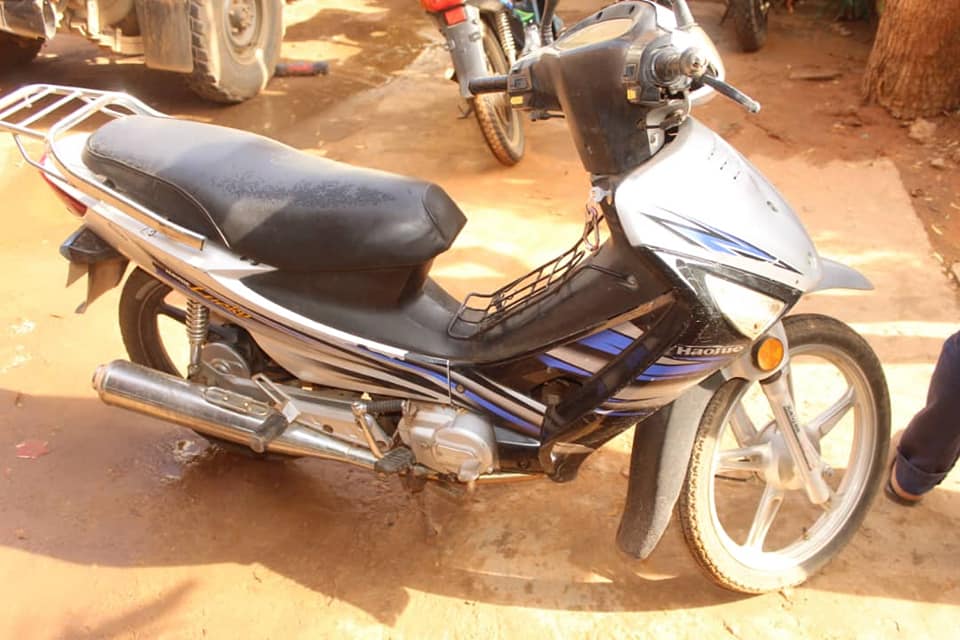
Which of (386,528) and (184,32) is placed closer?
(386,528)

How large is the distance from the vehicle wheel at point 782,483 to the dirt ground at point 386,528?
12 centimetres

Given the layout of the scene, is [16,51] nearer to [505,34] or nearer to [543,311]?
[505,34]

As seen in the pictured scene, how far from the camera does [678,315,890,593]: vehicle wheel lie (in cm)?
217

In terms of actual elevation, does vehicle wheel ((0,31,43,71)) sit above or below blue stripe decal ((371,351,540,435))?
below

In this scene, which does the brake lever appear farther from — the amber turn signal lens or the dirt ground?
the dirt ground

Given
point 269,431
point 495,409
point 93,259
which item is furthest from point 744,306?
point 93,259

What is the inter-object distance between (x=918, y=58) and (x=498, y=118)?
256 cm

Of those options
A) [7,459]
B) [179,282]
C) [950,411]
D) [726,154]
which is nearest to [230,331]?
[179,282]

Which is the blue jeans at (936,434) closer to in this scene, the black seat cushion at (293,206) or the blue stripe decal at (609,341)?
the blue stripe decal at (609,341)

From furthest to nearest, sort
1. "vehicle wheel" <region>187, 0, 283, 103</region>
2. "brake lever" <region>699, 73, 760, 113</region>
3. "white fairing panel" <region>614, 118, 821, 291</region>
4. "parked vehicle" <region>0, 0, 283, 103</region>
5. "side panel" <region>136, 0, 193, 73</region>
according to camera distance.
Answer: "vehicle wheel" <region>187, 0, 283, 103</region> < "side panel" <region>136, 0, 193, 73</region> < "parked vehicle" <region>0, 0, 283, 103</region> < "white fairing panel" <region>614, 118, 821, 291</region> < "brake lever" <region>699, 73, 760, 113</region>

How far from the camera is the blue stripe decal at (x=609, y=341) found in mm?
2041

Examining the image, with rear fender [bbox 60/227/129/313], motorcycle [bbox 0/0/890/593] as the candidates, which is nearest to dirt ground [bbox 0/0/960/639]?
motorcycle [bbox 0/0/890/593]

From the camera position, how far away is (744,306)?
74.4 inches

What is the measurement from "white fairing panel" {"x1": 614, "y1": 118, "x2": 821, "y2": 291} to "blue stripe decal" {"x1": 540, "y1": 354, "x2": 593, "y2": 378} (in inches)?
16.8
